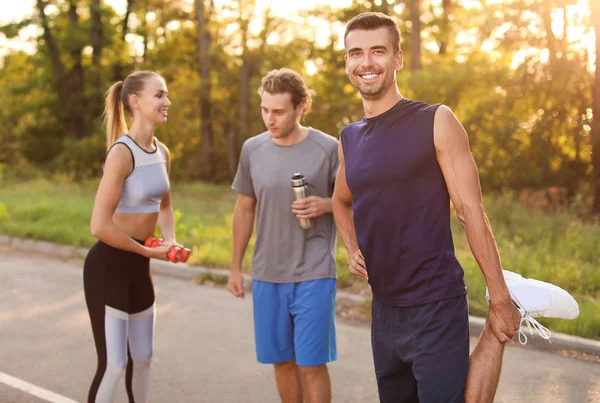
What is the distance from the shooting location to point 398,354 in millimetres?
3299

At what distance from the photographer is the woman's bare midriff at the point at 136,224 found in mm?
4453

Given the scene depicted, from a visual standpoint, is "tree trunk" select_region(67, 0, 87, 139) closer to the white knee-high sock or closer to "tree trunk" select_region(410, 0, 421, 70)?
"tree trunk" select_region(410, 0, 421, 70)

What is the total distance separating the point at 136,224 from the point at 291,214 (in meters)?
0.87

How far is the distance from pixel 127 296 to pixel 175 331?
11.5 ft

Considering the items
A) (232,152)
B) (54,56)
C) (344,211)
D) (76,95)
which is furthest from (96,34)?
(344,211)

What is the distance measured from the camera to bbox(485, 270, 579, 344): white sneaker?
3.18 m

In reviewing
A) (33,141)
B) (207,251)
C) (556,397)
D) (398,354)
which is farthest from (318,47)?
(398,354)

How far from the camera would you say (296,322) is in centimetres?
448

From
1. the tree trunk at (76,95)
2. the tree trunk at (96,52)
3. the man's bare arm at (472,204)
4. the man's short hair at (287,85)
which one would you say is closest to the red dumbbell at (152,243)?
the man's short hair at (287,85)

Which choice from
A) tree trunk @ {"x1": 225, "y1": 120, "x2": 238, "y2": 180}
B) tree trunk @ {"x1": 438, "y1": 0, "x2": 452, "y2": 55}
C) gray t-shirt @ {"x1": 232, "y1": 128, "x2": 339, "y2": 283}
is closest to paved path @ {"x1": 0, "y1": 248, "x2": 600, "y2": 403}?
gray t-shirt @ {"x1": 232, "y1": 128, "x2": 339, "y2": 283}

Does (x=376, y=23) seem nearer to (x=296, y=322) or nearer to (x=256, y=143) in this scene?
(x=256, y=143)

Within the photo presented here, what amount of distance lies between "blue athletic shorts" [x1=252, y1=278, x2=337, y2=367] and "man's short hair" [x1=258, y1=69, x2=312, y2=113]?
1.03 m

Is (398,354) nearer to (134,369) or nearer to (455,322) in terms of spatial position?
(455,322)

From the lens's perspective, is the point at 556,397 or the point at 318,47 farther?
the point at 318,47
